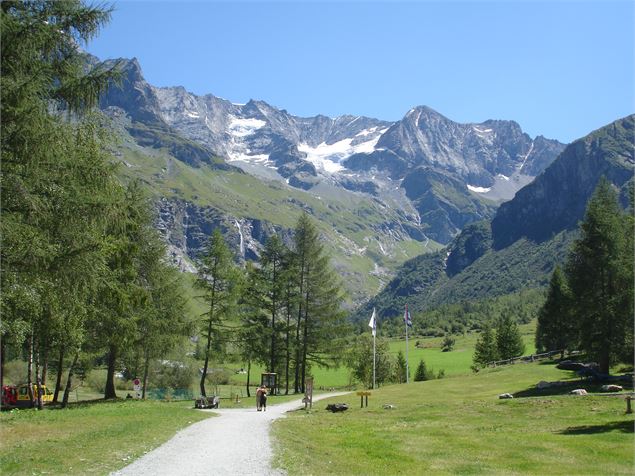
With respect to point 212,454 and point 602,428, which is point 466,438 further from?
point 212,454

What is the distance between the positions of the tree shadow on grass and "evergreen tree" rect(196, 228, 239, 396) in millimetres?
30020

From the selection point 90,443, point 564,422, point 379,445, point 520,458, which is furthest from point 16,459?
point 564,422

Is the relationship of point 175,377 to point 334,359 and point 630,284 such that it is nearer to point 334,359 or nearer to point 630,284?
point 334,359

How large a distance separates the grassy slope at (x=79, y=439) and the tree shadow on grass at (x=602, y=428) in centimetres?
1518

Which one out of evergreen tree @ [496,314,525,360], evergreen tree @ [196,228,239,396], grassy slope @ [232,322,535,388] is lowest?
grassy slope @ [232,322,535,388]

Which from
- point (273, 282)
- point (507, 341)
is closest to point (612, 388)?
point (273, 282)

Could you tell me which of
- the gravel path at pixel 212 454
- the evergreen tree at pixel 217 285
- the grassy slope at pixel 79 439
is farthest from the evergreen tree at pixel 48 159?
the evergreen tree at pixel 217 285

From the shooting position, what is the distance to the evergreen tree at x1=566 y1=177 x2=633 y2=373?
38.3 m

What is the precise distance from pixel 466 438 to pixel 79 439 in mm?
13891

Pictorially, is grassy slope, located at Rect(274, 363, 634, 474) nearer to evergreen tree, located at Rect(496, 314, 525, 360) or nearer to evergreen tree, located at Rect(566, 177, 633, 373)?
evergreen tree, located at Rect(566, 177, 633, 373)

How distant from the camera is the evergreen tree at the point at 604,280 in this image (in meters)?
38.3

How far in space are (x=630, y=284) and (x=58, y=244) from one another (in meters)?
37.0

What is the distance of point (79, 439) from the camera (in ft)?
56.2

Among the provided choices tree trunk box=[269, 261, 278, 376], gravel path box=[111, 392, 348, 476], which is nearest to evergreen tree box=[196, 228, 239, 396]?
tree trunk box=[269, 261, 278, 376]
